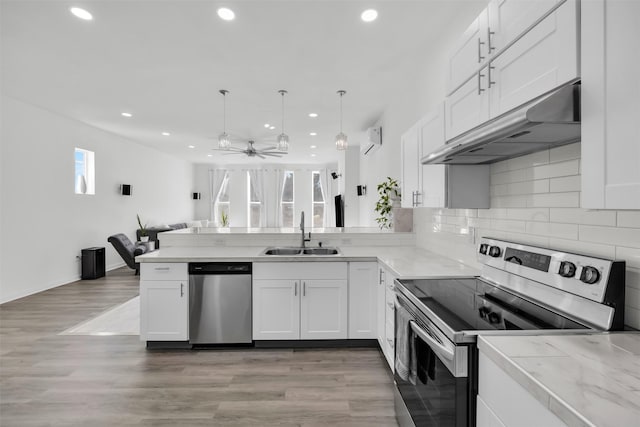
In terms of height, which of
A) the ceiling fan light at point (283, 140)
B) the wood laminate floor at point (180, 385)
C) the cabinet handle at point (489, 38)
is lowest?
the wood laminate floor at point (180, 385)

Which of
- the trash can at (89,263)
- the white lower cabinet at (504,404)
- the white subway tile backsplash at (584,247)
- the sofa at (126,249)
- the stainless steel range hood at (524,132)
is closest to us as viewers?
the white lower cabinet at (504,404)

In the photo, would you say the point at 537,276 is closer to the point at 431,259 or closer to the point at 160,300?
the point at 431,259

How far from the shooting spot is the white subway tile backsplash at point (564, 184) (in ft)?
4.53

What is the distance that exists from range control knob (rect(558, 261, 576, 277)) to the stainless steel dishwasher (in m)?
2.28

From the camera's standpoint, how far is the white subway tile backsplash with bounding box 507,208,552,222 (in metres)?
1.58

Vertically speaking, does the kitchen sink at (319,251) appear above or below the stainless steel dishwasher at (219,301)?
above

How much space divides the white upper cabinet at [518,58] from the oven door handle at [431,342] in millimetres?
981

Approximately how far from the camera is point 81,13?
8.21ft

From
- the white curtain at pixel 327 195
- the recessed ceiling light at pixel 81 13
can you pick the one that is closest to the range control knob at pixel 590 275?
the recessed ceiling light at pixel 81 13

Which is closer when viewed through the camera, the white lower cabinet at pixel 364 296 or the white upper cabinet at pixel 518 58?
the white upper cabinet at pixel 518 58

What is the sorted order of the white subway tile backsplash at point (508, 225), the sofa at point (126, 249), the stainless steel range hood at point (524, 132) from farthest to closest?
the sofa at point (126, 249) → the white subway tile backsplash at point (508, 225) → the stainless steel range hood at point (524, 132)

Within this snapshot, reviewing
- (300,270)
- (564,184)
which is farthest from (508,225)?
(300,270)

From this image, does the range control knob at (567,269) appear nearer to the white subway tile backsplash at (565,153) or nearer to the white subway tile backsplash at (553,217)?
the white subway tile backsplash at (553,217)

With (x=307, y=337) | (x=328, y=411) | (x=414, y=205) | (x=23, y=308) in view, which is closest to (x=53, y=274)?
(x=23, y=308)
